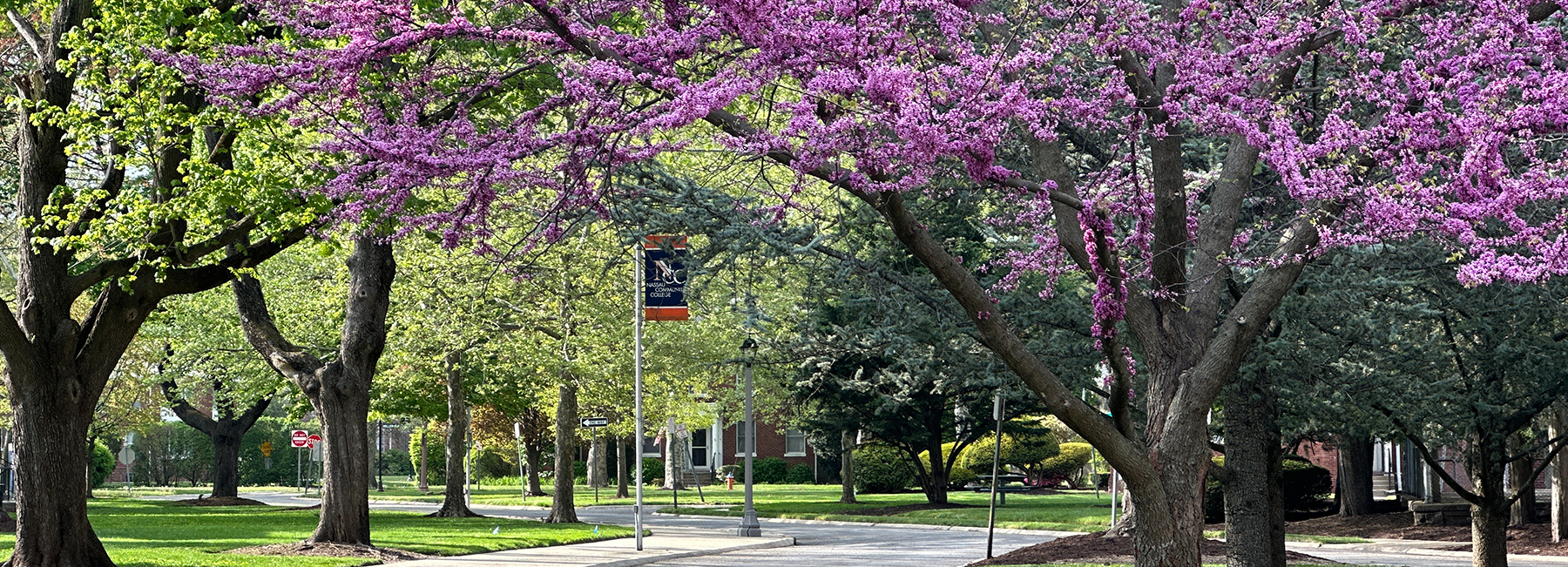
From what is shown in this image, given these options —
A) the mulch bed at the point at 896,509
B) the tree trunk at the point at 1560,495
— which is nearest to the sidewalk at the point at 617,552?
the mulch bed at the point at 896,509

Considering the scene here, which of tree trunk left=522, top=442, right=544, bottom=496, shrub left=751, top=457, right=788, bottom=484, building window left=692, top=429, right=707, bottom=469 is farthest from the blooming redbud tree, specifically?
building window left=692, top=429, right=707, bottom=469

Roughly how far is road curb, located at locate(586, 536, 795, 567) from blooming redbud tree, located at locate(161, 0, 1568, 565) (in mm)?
9366

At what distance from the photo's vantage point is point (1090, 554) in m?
19.2

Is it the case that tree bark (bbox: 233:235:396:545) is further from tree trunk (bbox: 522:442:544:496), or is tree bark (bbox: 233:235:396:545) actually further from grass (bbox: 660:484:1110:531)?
tree trunk (bbox: 522:442:544:496)

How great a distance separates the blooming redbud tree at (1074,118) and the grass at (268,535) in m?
9.05

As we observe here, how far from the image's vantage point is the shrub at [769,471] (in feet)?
203

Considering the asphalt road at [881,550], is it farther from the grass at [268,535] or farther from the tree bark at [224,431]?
the tree bark at [224,431]

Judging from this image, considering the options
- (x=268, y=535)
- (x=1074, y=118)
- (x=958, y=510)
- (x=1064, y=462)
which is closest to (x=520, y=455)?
(x=1064, y=462)

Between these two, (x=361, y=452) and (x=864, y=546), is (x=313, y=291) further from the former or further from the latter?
(x=864, y=546)

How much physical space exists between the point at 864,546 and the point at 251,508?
21893mm

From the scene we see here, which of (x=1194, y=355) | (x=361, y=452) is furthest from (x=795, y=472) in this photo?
(x=1194, y=355)

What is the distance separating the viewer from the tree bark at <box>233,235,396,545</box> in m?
21.2

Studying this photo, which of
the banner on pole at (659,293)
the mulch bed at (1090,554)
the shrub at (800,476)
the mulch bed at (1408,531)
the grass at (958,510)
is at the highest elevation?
the banner on pole at (659,293)

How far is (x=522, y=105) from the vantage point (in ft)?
54.8
